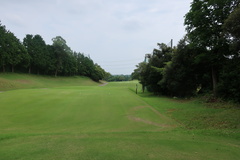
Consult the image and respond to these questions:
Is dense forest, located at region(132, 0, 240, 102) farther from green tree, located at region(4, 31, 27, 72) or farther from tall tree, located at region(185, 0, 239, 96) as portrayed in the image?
green tree, located at region(4, 31, 27, 72)

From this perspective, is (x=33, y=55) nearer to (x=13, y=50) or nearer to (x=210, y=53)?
(x=13, y=50)

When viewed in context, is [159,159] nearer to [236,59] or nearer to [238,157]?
[238,157]

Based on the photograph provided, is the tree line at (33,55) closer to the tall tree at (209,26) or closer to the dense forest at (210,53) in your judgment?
the dense forest at (210,53)

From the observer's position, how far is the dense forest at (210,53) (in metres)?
11.5

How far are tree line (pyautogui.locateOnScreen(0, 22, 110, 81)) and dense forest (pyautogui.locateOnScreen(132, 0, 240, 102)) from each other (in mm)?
40021

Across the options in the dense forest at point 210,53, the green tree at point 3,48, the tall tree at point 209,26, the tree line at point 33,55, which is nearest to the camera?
the dense forest at point 210,53

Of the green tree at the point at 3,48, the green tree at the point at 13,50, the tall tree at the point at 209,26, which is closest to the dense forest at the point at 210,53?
the tall tree at the point at 209,26

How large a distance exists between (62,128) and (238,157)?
281 inches

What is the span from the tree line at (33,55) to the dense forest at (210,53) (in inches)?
1576

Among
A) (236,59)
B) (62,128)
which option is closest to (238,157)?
(62,128)

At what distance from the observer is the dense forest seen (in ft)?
37.7

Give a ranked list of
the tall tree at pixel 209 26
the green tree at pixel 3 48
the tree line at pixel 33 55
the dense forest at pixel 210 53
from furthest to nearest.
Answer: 1. the tree line at pixel 33 55
2. the green tree at pixel 3 48
3. the tall tree at pixel 209 26
4. the dense forest at pixel 210 53

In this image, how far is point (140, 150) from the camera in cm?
412

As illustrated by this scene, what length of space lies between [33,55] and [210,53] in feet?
165
